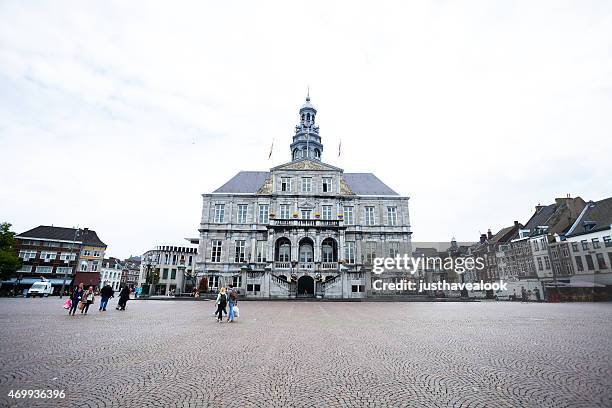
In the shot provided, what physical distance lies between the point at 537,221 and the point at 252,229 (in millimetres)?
48542

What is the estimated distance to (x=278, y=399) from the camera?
15.7 feet

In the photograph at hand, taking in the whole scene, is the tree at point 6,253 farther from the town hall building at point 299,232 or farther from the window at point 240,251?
the window at point 240,251

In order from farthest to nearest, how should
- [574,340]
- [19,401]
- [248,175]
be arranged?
[248,175] → [574,340] → [19,401]

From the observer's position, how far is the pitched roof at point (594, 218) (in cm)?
4183

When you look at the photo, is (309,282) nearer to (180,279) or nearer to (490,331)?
(180,279)

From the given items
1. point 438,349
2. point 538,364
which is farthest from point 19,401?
point 538,364

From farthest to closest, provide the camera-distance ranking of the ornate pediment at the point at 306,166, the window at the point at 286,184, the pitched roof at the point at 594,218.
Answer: the ornate pediment at the point at 306,166 < the window at the point at 286,184 < the pitched roof at the point at 594,218

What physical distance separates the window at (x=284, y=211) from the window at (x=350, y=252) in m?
9.61

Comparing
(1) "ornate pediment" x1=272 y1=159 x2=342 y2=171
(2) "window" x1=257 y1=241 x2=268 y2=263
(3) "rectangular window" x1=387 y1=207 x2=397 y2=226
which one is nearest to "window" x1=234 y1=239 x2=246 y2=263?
(2) "window" x1=257 y1=241 x2=268 y2=263

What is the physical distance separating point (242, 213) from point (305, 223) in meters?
10.3

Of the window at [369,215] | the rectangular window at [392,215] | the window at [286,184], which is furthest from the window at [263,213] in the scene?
the rectangular window at [392,215]

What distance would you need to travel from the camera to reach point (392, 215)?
1847 inches

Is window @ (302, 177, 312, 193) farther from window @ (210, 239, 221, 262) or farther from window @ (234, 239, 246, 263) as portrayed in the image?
window @ (210, 239, 221, 262)

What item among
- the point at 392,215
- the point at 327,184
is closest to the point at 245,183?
the point at 327,184
